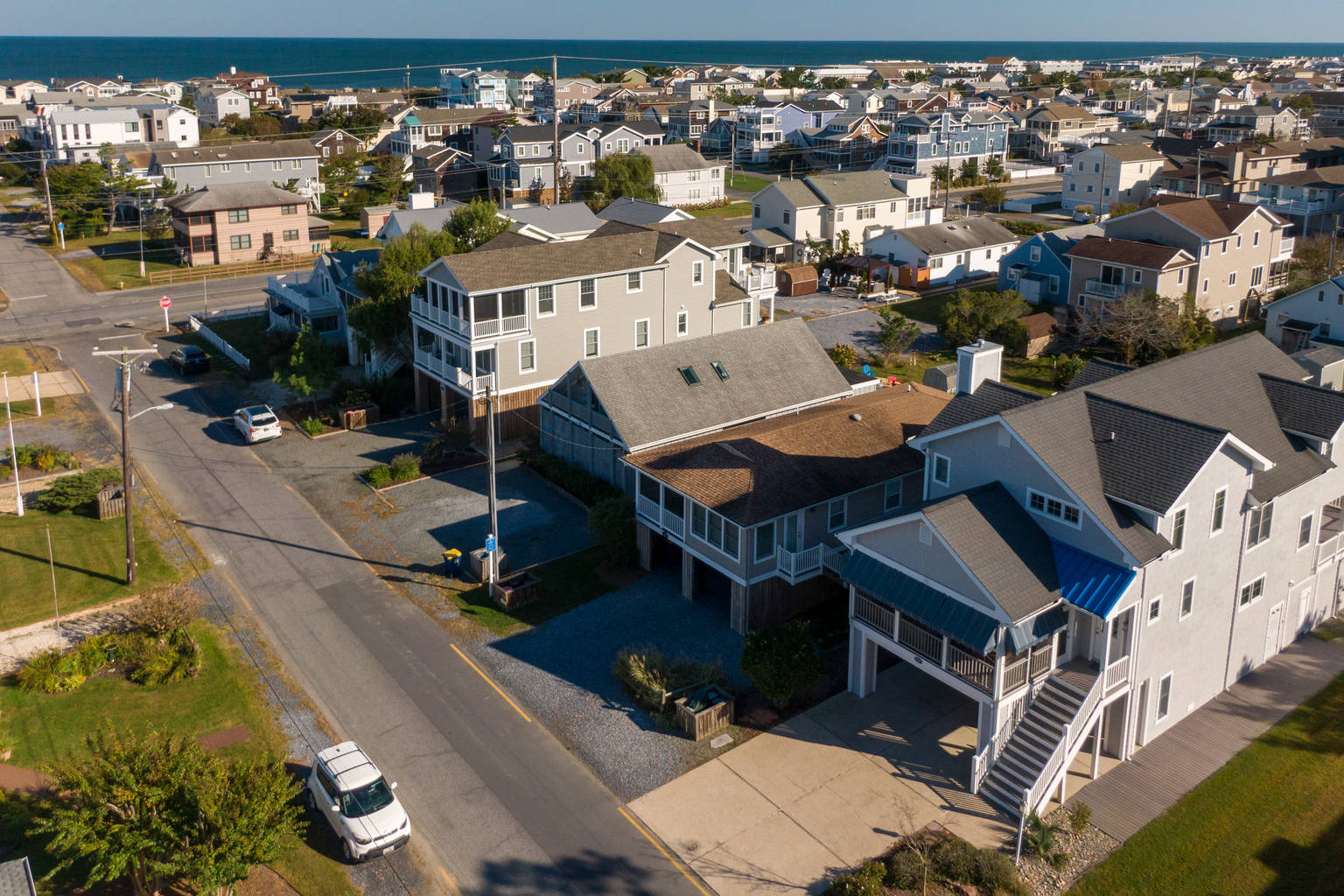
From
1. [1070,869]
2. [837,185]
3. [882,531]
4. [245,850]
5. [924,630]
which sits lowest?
[1070,869]

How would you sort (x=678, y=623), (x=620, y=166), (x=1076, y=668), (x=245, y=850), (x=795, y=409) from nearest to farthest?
(x=245, y=850), (x=1076, y=668), (x=678, y=623), (x=795, y=409), (x=620, y=166)

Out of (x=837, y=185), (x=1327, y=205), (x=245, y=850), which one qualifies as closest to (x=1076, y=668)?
(x=245, y=850)

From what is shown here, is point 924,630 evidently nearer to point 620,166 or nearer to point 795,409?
point 795,409

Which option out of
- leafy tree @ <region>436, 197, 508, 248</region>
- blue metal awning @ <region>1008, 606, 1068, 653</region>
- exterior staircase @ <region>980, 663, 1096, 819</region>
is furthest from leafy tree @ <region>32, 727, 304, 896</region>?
leafy tree @ <region>436, 197, 508, 248</region>

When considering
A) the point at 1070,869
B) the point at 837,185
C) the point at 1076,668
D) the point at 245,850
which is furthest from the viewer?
the point at 837,185

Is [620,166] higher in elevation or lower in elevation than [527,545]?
higher

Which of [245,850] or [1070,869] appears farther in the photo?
[1070,869]

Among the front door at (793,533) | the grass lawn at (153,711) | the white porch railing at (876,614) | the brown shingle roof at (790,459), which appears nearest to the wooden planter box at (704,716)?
the white porch railing at (876,614)
